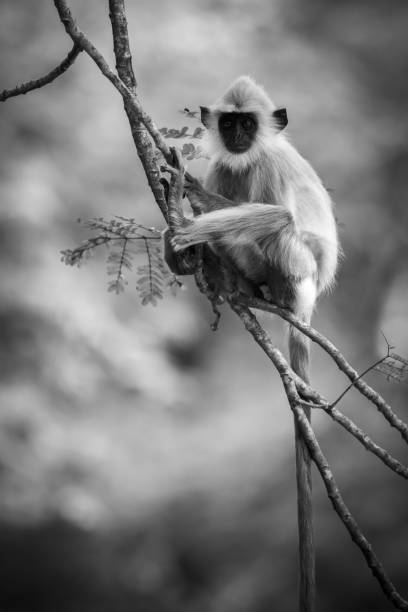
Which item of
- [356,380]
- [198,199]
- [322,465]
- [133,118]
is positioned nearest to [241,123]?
[198,199]

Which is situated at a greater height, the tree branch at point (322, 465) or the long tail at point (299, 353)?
the long tail at point (299, 353)

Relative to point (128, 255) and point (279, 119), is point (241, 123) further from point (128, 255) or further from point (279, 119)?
point (128, 255)

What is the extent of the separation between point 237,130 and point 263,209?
0.71 metres

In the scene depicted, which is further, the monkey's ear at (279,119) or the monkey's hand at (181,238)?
the monkey's ear at (279,119)

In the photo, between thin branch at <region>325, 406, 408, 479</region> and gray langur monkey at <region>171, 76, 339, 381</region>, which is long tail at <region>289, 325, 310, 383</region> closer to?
gray langur monkey at <region>171, 76, 339, 381</region>

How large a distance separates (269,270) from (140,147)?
0.96 meters

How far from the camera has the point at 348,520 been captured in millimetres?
2471

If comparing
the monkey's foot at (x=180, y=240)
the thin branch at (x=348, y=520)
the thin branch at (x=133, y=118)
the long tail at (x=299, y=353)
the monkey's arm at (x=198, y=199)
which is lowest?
the thin branch at (x=348, y=520)

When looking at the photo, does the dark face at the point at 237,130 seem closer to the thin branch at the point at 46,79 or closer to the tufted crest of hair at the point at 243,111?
the tufted crest of hair at the point at 243,111

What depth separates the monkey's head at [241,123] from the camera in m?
4.18

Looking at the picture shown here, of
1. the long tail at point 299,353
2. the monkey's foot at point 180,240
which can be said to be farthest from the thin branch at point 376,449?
the monkey's foot at point 180,240

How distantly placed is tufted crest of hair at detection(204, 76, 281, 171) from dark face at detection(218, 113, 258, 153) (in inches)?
1.0

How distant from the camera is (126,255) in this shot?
12.3 feet

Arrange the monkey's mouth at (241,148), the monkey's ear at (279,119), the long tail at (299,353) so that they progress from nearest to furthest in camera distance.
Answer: the long tail at (299,353), the monkey's mouth at (241,148), the monkey's ear at (279,119)
